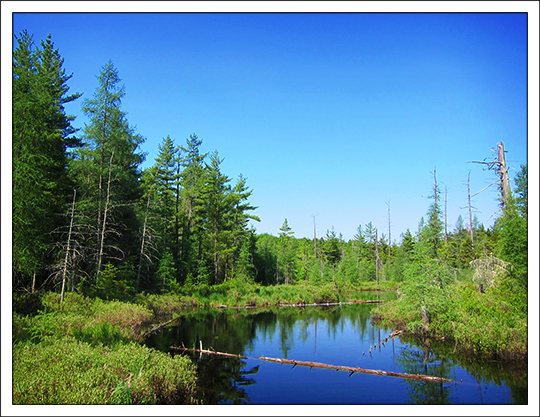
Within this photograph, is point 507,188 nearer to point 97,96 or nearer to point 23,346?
point 23,346

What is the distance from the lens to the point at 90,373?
812 centimetres

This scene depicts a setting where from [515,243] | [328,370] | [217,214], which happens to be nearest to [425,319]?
[515,243]

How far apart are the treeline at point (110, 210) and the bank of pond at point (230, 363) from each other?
8.22ft

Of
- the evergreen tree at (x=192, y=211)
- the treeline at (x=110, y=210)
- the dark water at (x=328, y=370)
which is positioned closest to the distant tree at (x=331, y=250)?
the treeline at (x=110, y=210)

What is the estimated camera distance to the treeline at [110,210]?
15.1 metres

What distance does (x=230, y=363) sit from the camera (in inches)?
581

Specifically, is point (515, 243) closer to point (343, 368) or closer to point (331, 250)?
point (343, 368)

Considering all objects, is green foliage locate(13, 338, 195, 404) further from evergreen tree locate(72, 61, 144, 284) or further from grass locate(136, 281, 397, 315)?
grass locate(136, 281, 397, 315)

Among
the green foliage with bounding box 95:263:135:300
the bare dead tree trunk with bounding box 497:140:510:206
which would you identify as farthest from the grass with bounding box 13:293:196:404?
the bare dead tree trunk with bounding box 497:140:510:206

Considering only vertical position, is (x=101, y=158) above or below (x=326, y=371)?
above

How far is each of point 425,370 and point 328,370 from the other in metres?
3.52

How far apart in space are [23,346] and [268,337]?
12490 millimetres

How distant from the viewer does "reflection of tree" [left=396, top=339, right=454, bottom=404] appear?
1045 cm

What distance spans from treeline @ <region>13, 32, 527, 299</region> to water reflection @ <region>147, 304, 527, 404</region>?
4.45m
